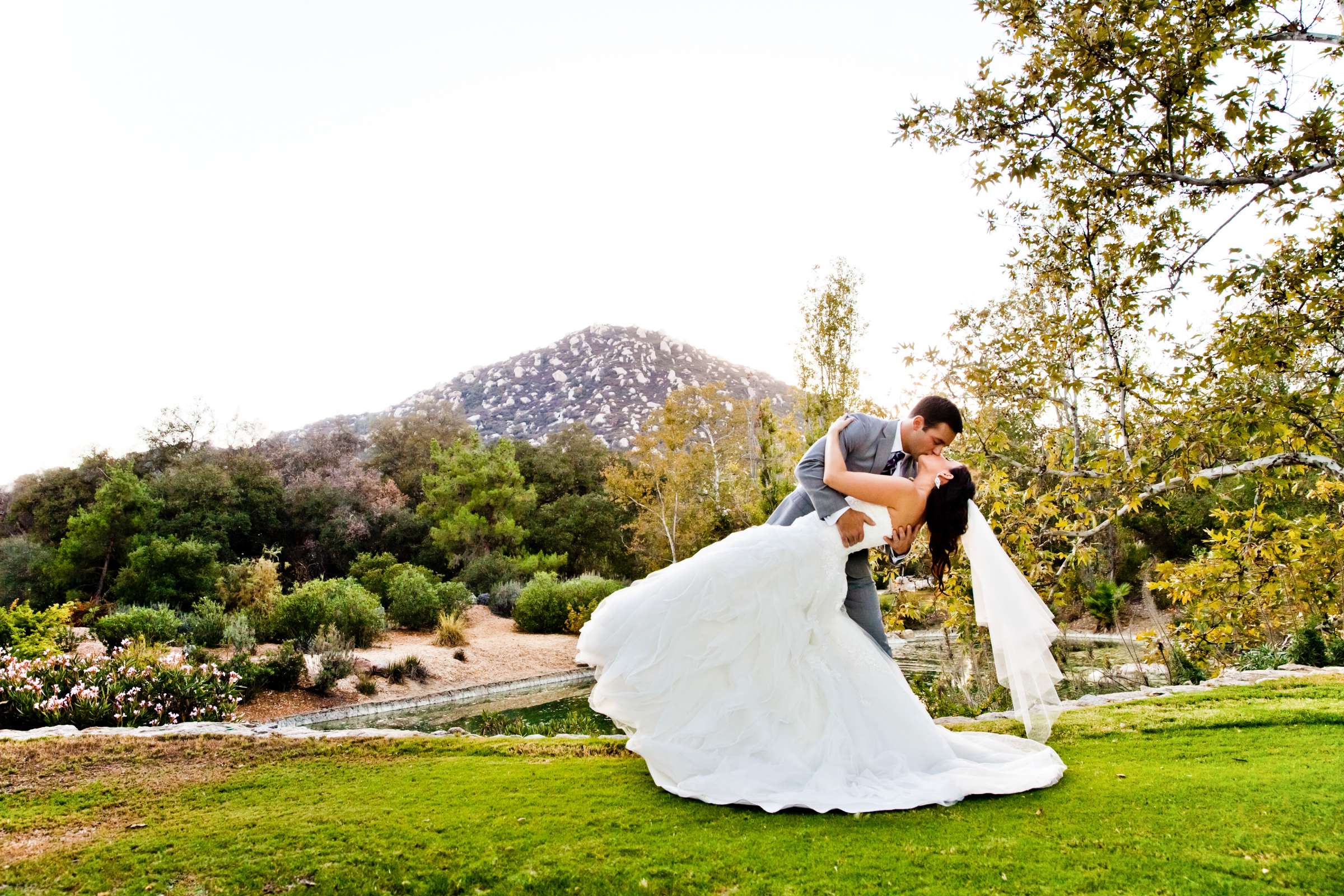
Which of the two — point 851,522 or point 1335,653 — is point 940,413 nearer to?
point 851,522

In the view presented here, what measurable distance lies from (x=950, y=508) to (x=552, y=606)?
661 inches

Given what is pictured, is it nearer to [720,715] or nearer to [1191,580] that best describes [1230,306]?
[1191,580]

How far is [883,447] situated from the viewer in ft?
14.5

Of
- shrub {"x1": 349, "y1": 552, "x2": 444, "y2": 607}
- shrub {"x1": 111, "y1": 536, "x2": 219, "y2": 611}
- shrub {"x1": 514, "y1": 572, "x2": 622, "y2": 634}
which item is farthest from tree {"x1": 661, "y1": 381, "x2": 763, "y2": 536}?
shrub {"x1": 111, "y1": 536, "x2": 219, "y2": 611}

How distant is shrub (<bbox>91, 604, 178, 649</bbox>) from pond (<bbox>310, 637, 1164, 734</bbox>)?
4350 millimetres

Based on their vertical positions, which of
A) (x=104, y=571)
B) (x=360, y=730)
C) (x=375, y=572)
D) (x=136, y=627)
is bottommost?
(x=360, y=730)

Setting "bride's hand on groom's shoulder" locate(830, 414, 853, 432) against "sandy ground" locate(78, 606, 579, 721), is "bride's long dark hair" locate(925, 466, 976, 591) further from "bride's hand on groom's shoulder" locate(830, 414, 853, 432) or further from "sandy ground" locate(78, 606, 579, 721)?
"sandy ground" locate(78, 606, 579, 721)

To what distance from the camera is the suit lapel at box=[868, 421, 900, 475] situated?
441 cm

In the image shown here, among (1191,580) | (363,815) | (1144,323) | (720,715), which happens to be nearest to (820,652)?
(720,715)

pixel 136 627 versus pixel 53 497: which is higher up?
pixel 53 497

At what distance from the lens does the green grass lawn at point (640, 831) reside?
297 centimetres

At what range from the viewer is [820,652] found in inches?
166

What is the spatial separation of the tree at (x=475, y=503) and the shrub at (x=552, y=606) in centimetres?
676

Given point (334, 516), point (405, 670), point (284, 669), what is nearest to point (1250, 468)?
point (284, 669)
